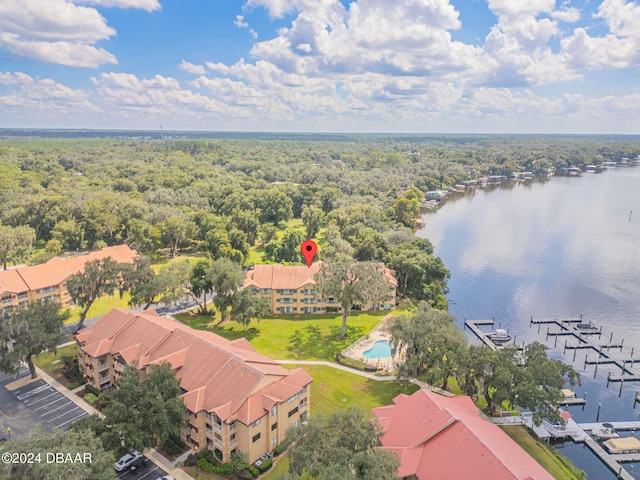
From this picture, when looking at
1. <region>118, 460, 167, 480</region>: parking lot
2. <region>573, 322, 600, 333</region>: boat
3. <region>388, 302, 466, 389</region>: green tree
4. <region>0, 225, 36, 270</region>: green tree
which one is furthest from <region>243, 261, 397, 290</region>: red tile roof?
<region>0, 225, 36, 270</region>: green tree

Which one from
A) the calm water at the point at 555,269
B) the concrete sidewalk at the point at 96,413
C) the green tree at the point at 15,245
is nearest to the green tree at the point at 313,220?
the calm water at the point at 555,269

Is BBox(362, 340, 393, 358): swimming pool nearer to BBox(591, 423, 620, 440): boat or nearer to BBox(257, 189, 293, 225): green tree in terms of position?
BBox(591, 423, 620, 440): boat

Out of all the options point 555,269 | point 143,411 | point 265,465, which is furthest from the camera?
point 555,269

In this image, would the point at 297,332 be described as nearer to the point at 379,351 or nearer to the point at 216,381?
the point at 379,351

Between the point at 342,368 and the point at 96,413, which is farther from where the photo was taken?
the point at 342,368

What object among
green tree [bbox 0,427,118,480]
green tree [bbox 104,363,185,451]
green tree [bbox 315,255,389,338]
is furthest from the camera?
green tree [bbox 315,255,389,338]

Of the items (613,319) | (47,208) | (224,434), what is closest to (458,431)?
(224,434)

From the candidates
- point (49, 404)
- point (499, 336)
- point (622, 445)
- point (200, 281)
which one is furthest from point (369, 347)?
point (49, 404)
